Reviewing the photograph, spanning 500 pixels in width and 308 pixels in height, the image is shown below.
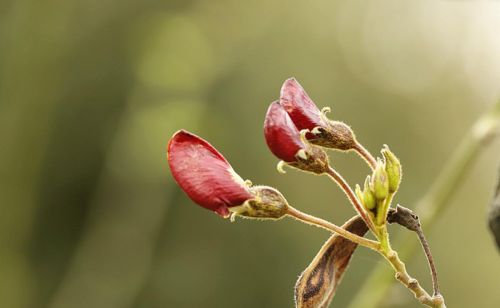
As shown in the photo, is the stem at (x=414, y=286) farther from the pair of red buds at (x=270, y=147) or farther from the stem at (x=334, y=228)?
the pair of red buds at (x=270, y=147)

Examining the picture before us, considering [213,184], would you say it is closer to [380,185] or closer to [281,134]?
[281,134]

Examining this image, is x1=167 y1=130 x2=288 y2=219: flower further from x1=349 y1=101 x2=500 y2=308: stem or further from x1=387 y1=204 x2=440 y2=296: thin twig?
x1=349 y1=101 x2=500 y2=308: stem

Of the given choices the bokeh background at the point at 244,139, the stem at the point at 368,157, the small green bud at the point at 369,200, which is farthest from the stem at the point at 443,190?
the bokeh background at the point at 244,139

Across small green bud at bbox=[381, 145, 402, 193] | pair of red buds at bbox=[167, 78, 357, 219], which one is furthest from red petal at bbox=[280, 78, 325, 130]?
small green bud at bbox=[381, 145, 402, 193]

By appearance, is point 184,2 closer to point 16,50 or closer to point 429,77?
point 429,77

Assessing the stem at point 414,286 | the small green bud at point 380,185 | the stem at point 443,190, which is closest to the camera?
the stem at point 414,286

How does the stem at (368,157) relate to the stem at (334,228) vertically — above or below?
above

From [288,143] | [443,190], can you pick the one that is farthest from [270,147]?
[443,190]

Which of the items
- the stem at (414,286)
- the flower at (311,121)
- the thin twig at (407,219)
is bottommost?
the stem at (414,286)
